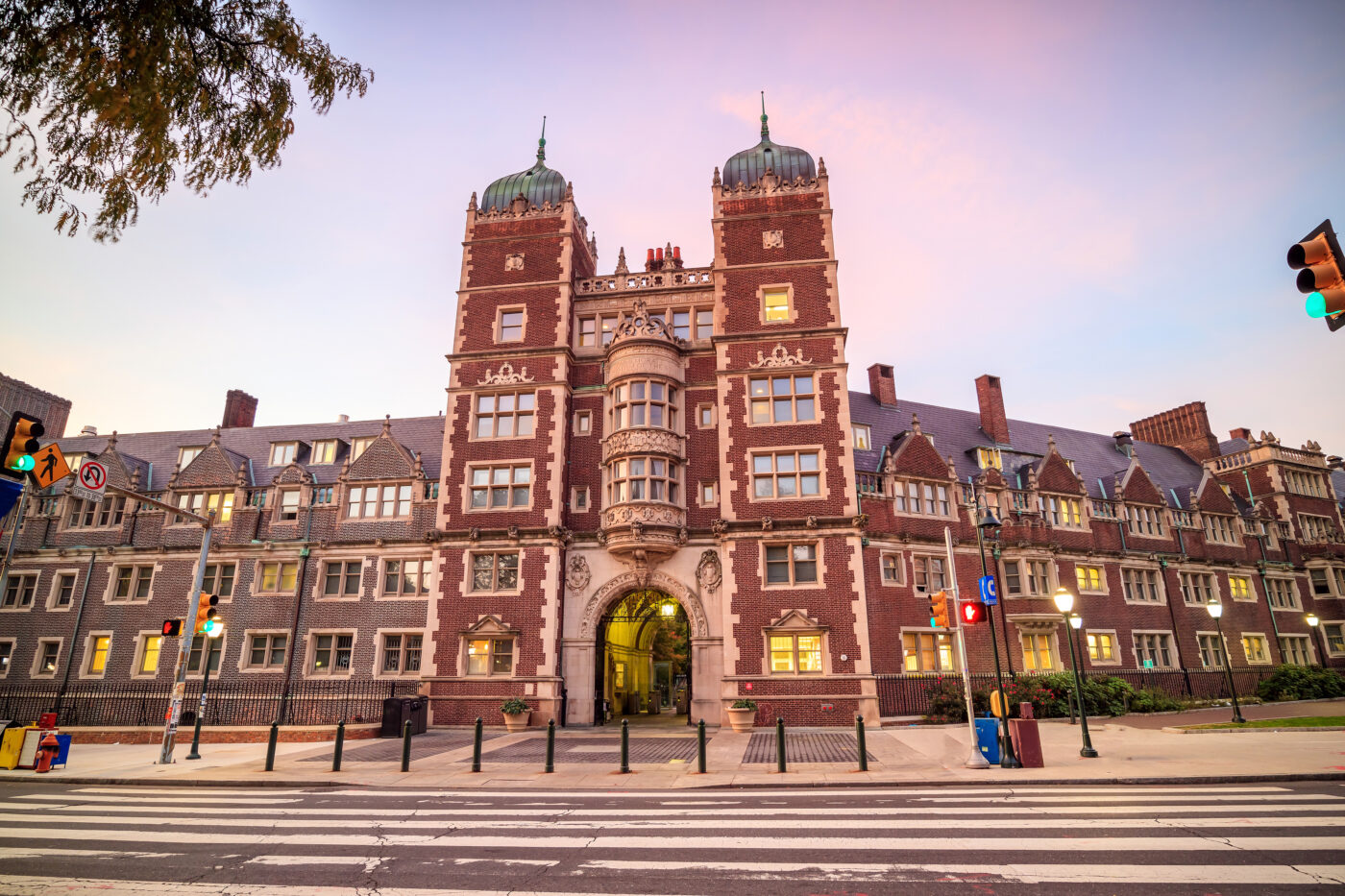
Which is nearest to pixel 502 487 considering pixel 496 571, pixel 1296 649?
pixel 496 571

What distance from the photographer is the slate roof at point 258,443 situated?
3916 centimetres

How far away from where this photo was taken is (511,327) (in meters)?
33.1

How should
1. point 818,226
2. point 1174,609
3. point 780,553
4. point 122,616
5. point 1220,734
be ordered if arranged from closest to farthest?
1. point 1220,734
2. point 780,553
3. point 818,226
4. point 122,616
5. point 1174,609

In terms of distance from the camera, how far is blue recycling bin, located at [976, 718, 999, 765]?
15641 mm

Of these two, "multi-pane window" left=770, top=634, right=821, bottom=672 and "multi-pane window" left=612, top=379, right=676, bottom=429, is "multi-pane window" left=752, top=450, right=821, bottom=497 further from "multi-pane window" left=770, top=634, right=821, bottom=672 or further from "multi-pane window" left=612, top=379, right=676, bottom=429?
"multi-pane window" left=770, top=634, right=821, bottom=672

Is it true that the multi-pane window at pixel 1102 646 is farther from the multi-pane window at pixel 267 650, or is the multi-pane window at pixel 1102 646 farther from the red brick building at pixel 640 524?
the multi-pane window at pixel 267 650

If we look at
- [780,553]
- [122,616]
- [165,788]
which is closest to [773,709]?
[780,553]

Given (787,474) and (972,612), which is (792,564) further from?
(972,612)

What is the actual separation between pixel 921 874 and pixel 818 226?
94.4ft

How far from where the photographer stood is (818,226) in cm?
3203

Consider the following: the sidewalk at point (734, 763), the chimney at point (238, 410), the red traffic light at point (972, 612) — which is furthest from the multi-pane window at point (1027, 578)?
the chimney at point (238, 410)

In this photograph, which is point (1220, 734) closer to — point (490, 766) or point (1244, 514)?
point (490, 766)

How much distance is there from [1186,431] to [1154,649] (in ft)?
67.9

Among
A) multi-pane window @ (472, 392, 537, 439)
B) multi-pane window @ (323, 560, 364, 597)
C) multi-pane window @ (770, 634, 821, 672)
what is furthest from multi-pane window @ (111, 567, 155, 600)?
multi-pane window @ (770, 634, 821, 672)
